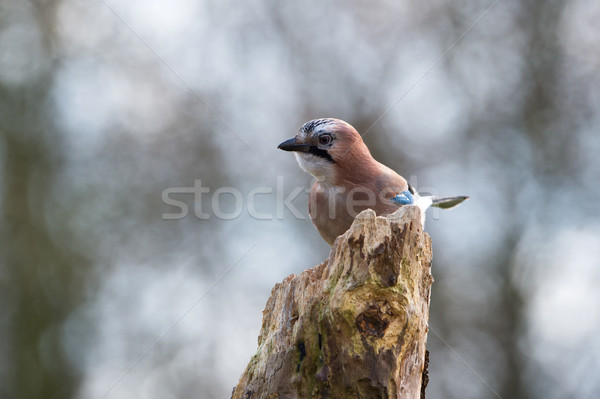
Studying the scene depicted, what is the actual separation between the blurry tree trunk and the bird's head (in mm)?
1645

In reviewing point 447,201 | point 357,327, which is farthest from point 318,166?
point 357,327

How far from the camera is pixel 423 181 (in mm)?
10086

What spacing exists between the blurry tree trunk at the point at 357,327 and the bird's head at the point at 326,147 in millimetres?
1645

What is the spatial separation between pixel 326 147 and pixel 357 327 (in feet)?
7.21

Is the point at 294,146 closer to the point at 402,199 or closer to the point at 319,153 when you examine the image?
the point at 319,153

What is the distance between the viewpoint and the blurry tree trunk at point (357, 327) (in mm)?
2975

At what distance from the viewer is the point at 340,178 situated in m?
4.91

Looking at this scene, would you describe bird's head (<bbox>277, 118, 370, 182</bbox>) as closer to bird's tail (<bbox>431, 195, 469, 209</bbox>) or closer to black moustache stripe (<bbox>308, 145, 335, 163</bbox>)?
black moustache stripe (<bbox>308, 145, 335, 163</bbox>)

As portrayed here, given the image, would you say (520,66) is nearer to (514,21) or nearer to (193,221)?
(514,21)

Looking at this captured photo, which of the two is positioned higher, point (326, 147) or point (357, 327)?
point (326, 147)

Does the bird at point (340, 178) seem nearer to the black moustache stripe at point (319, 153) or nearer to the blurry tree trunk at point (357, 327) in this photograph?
the black moustache stripe at point (319, 153)

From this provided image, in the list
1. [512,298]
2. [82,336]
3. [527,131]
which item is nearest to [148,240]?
[82,336]

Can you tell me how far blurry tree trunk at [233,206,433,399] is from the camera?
297cm

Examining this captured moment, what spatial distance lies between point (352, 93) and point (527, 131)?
129 inches
